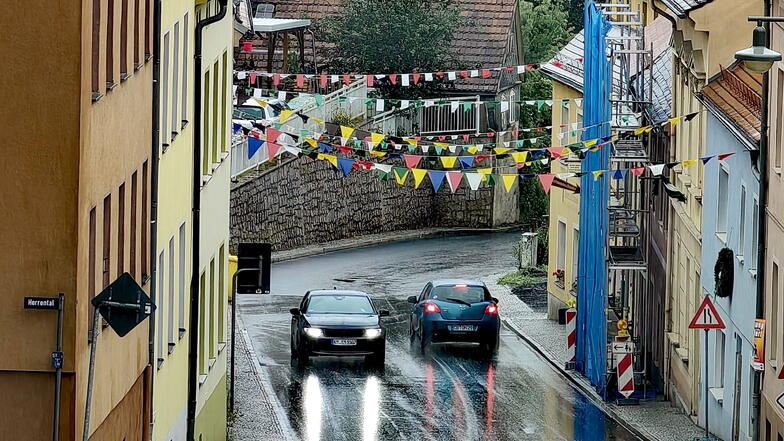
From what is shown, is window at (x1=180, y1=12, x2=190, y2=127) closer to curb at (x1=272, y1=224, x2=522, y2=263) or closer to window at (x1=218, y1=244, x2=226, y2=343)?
window at (x1=218, y1=244, x2=226, y2=343)

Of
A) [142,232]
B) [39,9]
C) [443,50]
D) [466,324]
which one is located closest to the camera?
[39,9]

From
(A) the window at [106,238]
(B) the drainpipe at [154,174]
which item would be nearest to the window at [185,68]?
(B) the drainpipe at [154,174]

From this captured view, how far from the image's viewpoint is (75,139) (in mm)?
14148

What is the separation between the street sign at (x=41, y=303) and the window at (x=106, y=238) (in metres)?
1.77

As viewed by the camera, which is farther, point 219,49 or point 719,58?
point 719,58

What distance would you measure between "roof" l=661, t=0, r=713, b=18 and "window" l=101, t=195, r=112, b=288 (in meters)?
14.9

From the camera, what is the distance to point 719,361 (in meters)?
28.7

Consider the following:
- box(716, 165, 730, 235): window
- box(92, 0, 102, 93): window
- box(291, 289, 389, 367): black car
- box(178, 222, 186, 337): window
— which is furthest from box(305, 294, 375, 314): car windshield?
box(92, 0, 102, 93): window

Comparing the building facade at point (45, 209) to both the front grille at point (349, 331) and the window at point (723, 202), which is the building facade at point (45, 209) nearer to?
the window at point (723, 202)

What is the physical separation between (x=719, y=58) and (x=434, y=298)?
10.1 meters

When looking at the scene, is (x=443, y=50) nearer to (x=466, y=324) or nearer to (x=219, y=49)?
(x=466, y=324)

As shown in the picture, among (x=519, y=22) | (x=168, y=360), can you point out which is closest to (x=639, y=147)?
(x=168, y=360)

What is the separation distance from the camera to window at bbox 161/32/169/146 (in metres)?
20.2

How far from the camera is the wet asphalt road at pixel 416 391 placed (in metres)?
28.3
